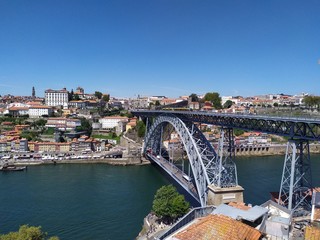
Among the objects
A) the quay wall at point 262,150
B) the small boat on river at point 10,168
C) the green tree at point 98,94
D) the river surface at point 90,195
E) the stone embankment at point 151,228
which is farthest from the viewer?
the green tree at point 98,94

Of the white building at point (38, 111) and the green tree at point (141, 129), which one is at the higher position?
the white building at point (38, 111)

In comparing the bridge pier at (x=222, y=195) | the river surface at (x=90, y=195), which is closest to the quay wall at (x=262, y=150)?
the river surface at (x=90, y=195)

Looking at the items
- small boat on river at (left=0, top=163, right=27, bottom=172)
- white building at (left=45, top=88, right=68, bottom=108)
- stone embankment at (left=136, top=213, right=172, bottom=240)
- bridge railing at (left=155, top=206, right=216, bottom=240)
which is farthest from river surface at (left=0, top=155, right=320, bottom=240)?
white building at (left=45, top=88, right=68, bottom=108)

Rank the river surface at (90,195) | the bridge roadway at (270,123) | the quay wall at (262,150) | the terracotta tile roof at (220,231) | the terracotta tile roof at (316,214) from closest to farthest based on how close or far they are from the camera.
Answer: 1. the terracotta tile roof at (220,231)
2. the terracotta tile roof at (316,214)
3. the bridge roadway at (270,123)
4. the river surface at (90,195)
5. the quay wall at (262,150)

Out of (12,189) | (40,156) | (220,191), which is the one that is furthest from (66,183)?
(220,191)

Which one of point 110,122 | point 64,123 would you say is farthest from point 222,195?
point 110,122

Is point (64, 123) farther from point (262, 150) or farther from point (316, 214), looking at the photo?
point (316, 214)

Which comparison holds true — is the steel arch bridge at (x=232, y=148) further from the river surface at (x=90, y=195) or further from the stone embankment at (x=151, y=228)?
the river surface at (x=90, y=195)
